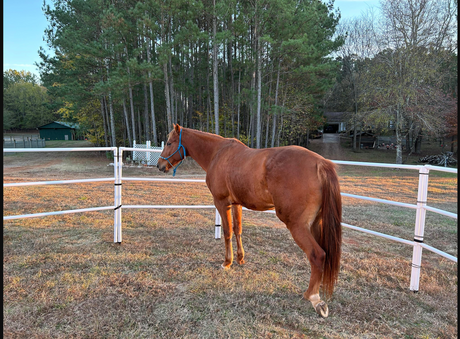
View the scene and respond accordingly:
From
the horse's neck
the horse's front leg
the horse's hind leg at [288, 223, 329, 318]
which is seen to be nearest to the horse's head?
the horse's neck

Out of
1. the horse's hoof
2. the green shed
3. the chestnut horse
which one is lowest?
the horse's hoof

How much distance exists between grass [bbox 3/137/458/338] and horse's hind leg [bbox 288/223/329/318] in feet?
0.39

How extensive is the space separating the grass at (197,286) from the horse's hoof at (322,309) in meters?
0.05

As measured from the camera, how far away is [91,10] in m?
17.7

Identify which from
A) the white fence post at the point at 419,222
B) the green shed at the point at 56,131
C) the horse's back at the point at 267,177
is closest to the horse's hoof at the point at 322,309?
the horse's back at the point at 267,177

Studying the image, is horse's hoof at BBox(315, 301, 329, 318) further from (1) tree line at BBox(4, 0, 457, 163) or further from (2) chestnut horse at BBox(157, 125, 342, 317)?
(1) tree line at BBox(4, 0, 457, 163)

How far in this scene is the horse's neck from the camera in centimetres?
355

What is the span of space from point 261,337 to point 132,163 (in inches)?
631

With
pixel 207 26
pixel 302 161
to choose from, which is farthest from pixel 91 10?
pixel 302 161

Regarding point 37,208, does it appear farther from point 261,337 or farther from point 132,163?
point 132,163

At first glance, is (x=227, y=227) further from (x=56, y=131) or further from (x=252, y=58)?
(x=56, y=131)

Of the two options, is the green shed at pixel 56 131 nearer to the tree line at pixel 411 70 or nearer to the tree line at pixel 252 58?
the tree line at pixel 252 58

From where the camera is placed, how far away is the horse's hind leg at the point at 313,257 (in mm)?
2447

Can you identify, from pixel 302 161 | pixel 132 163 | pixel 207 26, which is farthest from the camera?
pixel 207 26
